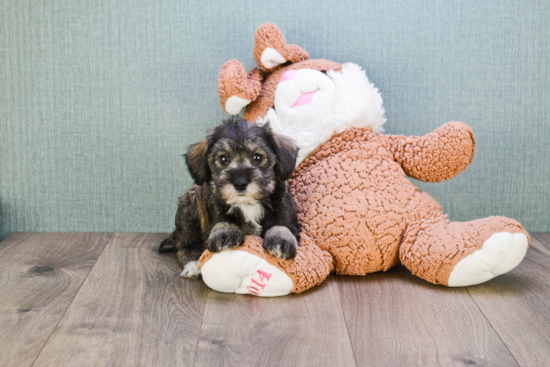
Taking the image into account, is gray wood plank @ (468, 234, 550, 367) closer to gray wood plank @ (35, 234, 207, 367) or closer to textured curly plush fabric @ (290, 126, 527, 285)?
textured curly plush fabric @ (290, 126, 527, 285)

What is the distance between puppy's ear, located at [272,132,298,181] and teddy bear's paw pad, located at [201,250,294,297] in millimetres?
349

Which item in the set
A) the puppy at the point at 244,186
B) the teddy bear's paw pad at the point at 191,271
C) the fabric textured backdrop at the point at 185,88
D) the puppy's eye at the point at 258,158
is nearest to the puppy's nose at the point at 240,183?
the puppy at the point at 244,186

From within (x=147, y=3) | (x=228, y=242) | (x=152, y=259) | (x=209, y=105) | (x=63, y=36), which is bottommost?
(x=152, y=259)

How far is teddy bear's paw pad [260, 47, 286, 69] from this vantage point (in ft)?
7.86

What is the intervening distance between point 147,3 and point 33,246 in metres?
1.39

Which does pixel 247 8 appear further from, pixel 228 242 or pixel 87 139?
pixel 228 242

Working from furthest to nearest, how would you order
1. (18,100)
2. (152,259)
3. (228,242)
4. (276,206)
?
(18,100), (152,259), (276,206), (228,242)

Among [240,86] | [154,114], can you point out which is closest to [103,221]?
[154,114]

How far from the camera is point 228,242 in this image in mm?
1973

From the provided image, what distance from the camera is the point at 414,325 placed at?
1.85 metres

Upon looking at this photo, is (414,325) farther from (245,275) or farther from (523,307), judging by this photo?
(245,275)

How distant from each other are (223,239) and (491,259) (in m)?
1.05

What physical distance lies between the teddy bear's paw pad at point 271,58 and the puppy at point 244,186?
18.0 inches

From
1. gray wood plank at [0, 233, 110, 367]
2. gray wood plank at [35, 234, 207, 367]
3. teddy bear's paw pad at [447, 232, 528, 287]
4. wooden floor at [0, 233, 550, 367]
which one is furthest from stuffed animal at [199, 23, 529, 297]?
gray wood plank at [0, 233, 110, 367]
